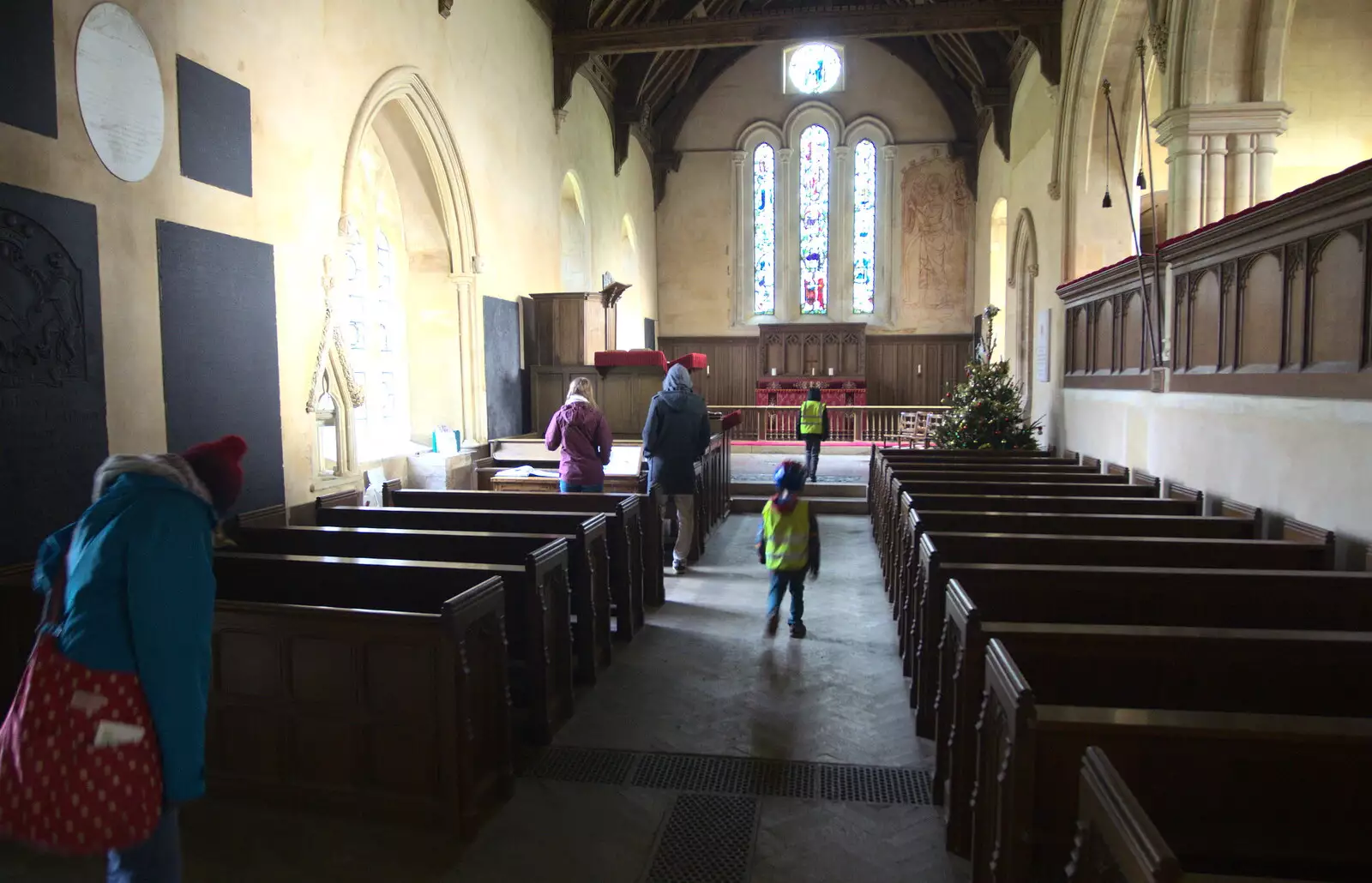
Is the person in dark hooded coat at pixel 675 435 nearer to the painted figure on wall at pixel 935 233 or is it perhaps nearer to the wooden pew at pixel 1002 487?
the wooden pew at pixel 1002 487

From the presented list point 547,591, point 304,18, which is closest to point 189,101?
point 304,18

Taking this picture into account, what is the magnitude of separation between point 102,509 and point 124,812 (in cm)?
64

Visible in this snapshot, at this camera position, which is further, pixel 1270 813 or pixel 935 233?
pixel 935 233

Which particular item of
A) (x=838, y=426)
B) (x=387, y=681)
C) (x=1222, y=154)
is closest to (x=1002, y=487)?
(x=1222, y=154)

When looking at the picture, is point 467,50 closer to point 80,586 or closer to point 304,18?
point 304,18

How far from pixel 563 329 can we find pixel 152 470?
26.3 ft

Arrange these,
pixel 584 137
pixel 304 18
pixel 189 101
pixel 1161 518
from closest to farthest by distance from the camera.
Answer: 1. pixel 1161 518
2. pixel 189 101
3. pixel 304 18
4. pixel 584 137

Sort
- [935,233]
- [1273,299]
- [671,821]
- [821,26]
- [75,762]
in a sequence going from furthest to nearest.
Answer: [935,233], [821,26], [1273,299], [671,821], [75,762]

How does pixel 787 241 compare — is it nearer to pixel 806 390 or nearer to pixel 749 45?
pixel 806 390

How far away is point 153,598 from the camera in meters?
1.76

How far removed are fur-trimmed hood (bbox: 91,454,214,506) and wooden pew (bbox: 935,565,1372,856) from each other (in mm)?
2114

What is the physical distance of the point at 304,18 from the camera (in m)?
5.60

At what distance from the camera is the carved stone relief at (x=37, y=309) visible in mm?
3432

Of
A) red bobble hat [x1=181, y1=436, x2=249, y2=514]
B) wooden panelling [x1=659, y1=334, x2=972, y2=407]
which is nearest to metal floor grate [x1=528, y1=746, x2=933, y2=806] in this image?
red bobble hat [x1=181, y1=436, x2=249, y2=514]
